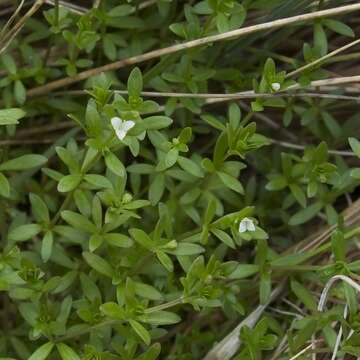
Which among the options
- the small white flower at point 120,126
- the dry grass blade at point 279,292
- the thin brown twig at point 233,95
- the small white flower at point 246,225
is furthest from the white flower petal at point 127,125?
the dry grass blade at point 279,292

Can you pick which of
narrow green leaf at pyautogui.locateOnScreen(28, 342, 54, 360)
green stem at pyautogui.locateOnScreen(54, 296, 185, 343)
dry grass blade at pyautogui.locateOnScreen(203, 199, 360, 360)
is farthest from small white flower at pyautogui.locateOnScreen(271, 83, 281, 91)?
narrow green leaf at pyautogui.locateOnScreen(28, 342, 54, 360)

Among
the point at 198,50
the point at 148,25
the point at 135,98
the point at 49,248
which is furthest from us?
the point at 148,25

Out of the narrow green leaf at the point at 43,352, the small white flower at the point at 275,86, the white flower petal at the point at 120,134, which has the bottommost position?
the narrow green leaf at the point at 43,352

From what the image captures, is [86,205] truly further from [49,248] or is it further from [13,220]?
[13,220]

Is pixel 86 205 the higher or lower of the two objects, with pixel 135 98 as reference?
lower

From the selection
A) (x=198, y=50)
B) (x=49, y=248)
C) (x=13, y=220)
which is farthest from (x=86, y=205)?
(x=198, y=50)

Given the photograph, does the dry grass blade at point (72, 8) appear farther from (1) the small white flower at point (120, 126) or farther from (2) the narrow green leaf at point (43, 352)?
(2) the narrow green leaf at point (43, 352)

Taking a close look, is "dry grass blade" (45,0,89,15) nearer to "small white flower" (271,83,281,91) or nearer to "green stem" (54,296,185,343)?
"small white flower" (271,83,281,91)
